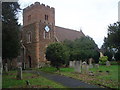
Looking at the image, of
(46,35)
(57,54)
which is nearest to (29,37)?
(46,35)

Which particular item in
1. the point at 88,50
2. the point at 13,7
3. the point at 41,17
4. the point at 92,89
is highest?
the point at 41,17

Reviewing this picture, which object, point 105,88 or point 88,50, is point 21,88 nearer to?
point 105,88

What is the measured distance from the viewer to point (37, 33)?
4156 centimetres

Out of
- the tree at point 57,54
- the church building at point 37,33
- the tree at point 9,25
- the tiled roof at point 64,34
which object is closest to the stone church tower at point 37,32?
the church building at point 37,33

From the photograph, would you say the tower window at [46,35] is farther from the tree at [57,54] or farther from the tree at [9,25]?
the tree at [9,25]

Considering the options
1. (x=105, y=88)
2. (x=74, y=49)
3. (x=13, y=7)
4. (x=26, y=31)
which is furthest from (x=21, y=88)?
(x=26, y=31)

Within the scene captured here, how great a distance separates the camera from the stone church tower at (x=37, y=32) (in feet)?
136

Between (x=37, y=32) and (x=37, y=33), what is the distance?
0.22 m

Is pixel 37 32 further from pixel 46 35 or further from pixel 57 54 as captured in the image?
pixel 57 54

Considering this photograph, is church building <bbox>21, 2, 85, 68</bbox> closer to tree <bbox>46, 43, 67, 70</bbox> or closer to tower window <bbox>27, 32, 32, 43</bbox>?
tower window <bbox>27, 32, 32, 43</bbox>

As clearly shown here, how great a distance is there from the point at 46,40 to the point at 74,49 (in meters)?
6.72

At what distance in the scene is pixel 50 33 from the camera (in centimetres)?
4406

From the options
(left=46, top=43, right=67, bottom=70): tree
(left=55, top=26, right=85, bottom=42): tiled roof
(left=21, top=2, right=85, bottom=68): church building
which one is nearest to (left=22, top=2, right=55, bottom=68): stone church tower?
(left=21, top=2, right=85, bottom=68): church building

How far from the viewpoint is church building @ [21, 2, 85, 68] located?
136 ft
